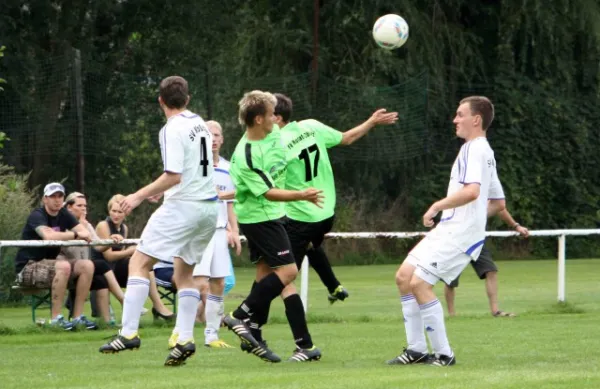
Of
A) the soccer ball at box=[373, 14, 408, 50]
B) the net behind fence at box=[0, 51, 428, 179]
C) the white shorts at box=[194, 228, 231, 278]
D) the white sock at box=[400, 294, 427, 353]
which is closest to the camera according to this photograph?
the white sock at box=[400, 294, 427, 353]

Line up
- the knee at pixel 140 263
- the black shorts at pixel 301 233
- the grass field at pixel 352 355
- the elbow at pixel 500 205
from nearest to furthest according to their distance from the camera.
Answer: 1. the grass field at pixel 352 355
2. the knee at pixel 140 263
3. the black shorts at pixel 301 233
4. the elbow at pixel 500 205

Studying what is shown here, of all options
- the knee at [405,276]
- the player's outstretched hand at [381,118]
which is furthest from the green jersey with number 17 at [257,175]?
the player's outstretched hand at [381,118]

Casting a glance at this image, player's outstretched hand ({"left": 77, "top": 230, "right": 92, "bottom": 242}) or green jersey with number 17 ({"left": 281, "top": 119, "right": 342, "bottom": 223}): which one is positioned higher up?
green jersey with number 17 ({"left": 281, "top": 119, "right": 342, "bottom": 223})

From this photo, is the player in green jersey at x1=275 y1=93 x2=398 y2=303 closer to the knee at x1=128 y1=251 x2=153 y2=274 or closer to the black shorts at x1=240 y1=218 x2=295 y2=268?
the black shorts at x1=240 y1=218 x2=295 y2=268

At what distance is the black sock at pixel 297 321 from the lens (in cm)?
960

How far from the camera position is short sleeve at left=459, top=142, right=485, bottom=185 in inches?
356

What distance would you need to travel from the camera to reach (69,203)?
14992 mm

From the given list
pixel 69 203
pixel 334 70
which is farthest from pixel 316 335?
pixel 334 70

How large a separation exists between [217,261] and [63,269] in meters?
2.57

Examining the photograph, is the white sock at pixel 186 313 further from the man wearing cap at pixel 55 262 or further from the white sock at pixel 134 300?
the man wearing cap at pixel 55 262

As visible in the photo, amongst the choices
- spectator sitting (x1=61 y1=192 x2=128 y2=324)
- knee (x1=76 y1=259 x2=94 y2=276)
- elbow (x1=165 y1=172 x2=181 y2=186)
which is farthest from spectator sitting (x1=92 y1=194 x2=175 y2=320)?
elbow (x1=165 y1=172 x2=181 y2=186)

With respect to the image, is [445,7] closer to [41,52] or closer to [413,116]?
[413,116]

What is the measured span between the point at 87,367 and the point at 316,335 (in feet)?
11.0

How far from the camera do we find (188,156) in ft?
30.3
